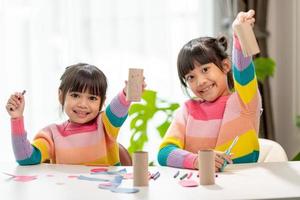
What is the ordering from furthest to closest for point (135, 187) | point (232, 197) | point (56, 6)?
point (56, 6), point (135, 187), point (232, 197)

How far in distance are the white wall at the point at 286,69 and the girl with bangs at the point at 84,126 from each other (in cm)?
176

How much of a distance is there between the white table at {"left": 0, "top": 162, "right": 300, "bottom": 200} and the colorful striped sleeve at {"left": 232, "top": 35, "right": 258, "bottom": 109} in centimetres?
25

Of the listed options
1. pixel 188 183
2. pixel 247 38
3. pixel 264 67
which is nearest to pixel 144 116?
pixel 264 67

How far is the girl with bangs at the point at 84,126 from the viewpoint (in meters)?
1.89

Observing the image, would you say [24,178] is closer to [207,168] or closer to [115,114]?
[115,114]

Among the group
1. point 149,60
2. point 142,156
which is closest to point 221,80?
point 142,156

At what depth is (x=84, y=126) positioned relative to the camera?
6.35ft

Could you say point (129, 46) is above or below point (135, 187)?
above

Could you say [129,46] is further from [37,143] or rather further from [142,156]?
[142,156]

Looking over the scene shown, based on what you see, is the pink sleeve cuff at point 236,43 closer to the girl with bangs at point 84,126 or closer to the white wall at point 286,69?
the girl with bangs at point 84,126

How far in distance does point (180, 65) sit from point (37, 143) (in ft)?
1.93

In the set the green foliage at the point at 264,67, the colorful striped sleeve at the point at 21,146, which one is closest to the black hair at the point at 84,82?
the colorful striped sleeve at the point at 21,146

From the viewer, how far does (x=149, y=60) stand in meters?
3.43

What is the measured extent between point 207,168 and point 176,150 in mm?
356
